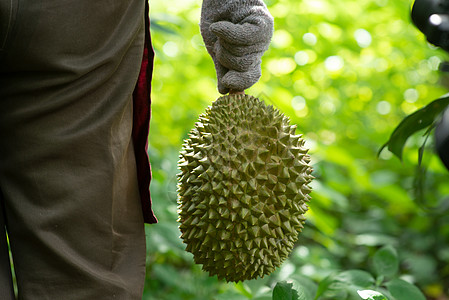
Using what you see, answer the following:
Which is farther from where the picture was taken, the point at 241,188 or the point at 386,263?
the point at 386,263

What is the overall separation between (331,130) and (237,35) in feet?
6.74

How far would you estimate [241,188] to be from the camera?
0.90m

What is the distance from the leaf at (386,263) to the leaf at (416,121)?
0.22 m

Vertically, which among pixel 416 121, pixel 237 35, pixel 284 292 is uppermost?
pixel 237 35

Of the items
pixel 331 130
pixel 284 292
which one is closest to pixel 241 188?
pixel 284 292

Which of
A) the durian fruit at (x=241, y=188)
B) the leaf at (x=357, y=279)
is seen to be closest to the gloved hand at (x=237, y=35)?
the durian fruit at (x=241, y=188)

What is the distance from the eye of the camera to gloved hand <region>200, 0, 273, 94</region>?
0.89 meters

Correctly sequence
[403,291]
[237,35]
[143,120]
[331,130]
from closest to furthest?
[237,35] → [143,120] → [403,291] → [331,130]

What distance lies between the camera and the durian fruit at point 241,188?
90 centimetres

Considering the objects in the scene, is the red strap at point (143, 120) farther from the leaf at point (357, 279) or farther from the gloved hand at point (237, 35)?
the leaf at point (357, 279)

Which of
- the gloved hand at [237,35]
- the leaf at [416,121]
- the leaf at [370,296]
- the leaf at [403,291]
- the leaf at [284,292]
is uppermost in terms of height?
the gloved hand at [237,35]

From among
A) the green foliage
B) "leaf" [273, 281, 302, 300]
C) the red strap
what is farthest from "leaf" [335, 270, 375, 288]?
the red strap

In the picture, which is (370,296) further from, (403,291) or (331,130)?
(331,130)

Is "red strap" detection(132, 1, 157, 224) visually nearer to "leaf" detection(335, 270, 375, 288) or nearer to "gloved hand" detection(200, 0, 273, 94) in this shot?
"gloved hand" detection(200, 0, 273, 94)
